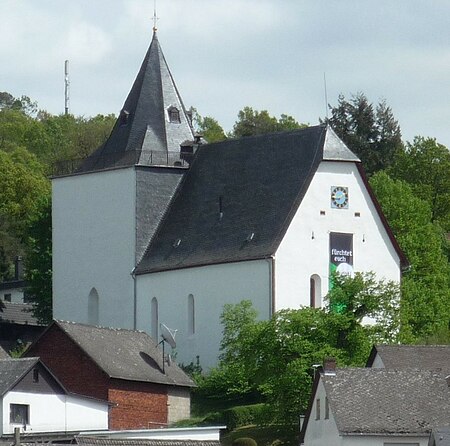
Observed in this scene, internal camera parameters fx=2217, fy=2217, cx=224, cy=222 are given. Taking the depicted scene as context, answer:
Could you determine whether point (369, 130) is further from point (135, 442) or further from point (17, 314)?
point (135, 442)

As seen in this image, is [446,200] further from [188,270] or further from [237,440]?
Result: [237,440]

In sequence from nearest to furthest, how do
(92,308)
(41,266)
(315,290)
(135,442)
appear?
(135,442), (315,290), (92,308), (41,266)

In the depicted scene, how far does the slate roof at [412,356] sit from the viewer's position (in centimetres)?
6397

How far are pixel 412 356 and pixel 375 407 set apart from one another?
857 cm

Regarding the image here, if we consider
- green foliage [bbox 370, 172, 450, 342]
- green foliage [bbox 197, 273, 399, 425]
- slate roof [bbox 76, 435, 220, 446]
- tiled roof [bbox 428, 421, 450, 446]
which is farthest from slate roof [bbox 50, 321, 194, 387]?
tiled roof [bbox 428, 421, 450, 446]

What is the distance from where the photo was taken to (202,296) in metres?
81.1

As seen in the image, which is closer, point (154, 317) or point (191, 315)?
point (191, 315)

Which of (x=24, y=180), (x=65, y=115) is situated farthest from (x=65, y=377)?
(x=65, y=115)

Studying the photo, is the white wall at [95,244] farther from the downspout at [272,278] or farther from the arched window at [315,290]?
the arched window at [315,290]

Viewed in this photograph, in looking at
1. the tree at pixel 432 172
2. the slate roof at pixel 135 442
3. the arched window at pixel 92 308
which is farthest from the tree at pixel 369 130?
the slate roof at pixel 135 442

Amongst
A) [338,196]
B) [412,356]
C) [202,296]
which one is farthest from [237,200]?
[412,356]

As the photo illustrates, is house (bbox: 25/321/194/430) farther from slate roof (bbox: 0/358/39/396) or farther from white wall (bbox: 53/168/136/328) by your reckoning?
white wall (bbox: 53/168/136/328)

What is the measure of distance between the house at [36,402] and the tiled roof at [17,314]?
28.7 meters

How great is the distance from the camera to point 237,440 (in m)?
62.4
